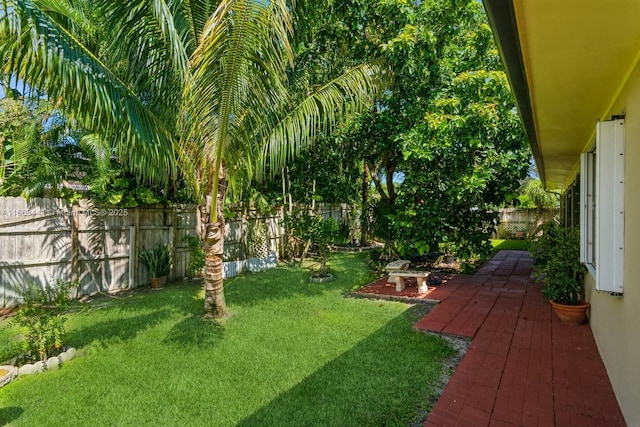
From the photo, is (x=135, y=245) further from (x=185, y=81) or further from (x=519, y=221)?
(x=519, y=221)

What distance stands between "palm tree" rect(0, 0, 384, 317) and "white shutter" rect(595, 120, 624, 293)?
3.23 metres

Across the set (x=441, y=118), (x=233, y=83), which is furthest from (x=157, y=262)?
(x=441, y=118)

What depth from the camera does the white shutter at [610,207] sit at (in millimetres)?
2998

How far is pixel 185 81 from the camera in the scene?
4156 mm

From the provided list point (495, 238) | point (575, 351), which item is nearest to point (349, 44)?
point (575, 351)

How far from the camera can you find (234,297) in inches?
274

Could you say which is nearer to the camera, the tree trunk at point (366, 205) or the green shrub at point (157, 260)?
the green shrub at point (157, 260)

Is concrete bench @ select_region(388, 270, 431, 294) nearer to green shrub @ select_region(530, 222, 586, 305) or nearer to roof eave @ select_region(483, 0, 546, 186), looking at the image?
green shrub @ select_region(530, 222, 586, 305)

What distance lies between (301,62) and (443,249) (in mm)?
6646

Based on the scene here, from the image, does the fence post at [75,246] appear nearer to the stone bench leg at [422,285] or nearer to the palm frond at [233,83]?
the palm frond at [233,83]

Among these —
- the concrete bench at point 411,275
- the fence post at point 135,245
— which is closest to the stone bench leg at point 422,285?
the concrete bench at point 411,275

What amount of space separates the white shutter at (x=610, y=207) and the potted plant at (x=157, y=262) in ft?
26.0

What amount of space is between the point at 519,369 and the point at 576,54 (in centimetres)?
307

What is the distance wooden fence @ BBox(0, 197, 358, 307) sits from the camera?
6047mm
